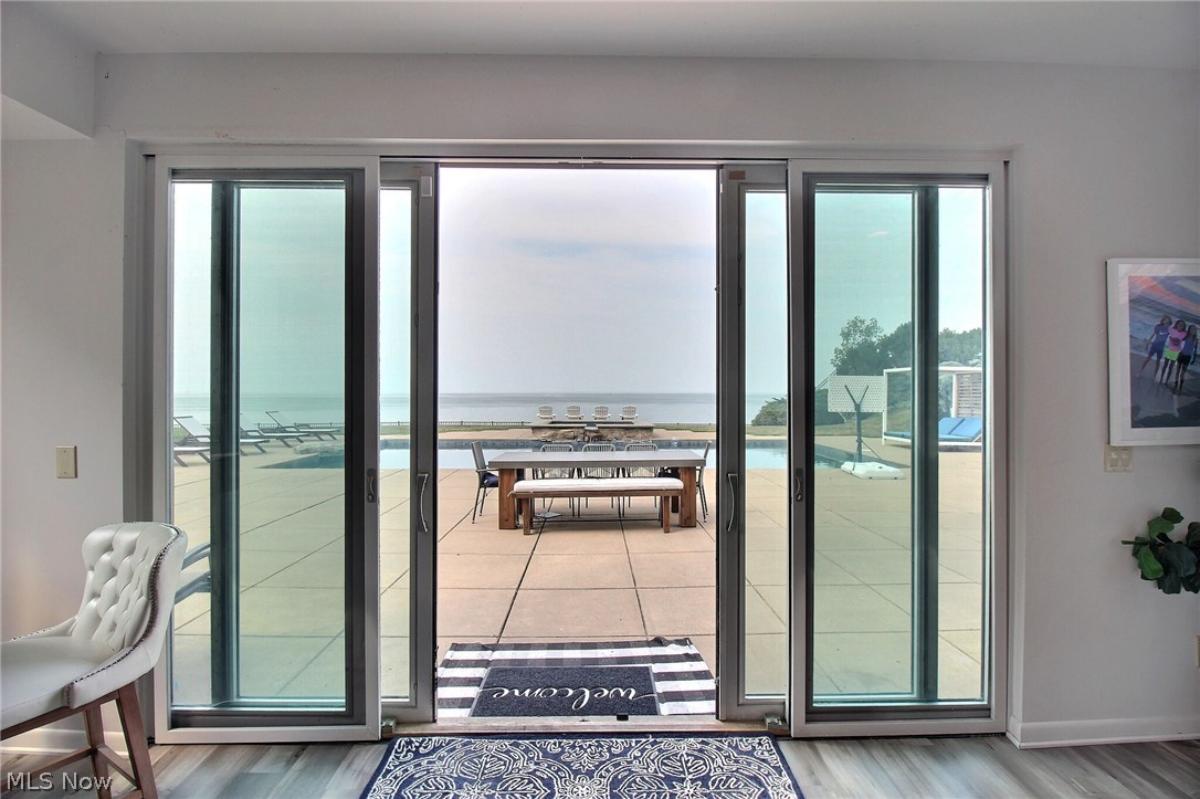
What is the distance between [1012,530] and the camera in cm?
229

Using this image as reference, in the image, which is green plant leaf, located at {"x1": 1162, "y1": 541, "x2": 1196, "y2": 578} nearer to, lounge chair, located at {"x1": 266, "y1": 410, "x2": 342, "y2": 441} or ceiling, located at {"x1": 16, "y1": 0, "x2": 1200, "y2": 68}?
ceiling, located at {"x1": 16, "y1": 0, "x2": 1200, "y2": 68}

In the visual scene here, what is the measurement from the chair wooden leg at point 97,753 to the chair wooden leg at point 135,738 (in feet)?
0.23

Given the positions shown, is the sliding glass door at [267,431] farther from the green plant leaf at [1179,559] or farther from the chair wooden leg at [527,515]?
the chair wooden leg at [527,515]

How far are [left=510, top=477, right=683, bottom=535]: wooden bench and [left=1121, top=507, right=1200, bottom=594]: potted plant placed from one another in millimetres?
3804

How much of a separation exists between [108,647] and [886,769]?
8.99 ft

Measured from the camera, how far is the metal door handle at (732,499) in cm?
231

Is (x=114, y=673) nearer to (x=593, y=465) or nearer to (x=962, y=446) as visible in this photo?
(x=962, y=446)

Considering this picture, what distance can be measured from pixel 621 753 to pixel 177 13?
10.2ft

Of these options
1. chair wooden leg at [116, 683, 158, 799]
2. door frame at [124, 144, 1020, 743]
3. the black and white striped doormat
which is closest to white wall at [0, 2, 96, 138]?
door frame at [124, 144, 1020, 743]

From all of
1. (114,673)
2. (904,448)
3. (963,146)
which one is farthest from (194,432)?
(963,146)

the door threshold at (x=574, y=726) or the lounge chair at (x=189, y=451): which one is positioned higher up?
the lounge chair at (x=189, y=451)

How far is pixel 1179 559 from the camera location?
211 cm

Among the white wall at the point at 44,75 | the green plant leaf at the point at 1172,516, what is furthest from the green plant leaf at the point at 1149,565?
the white wall at the point at 44,75

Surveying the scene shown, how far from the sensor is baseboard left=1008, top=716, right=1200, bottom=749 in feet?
7.29
